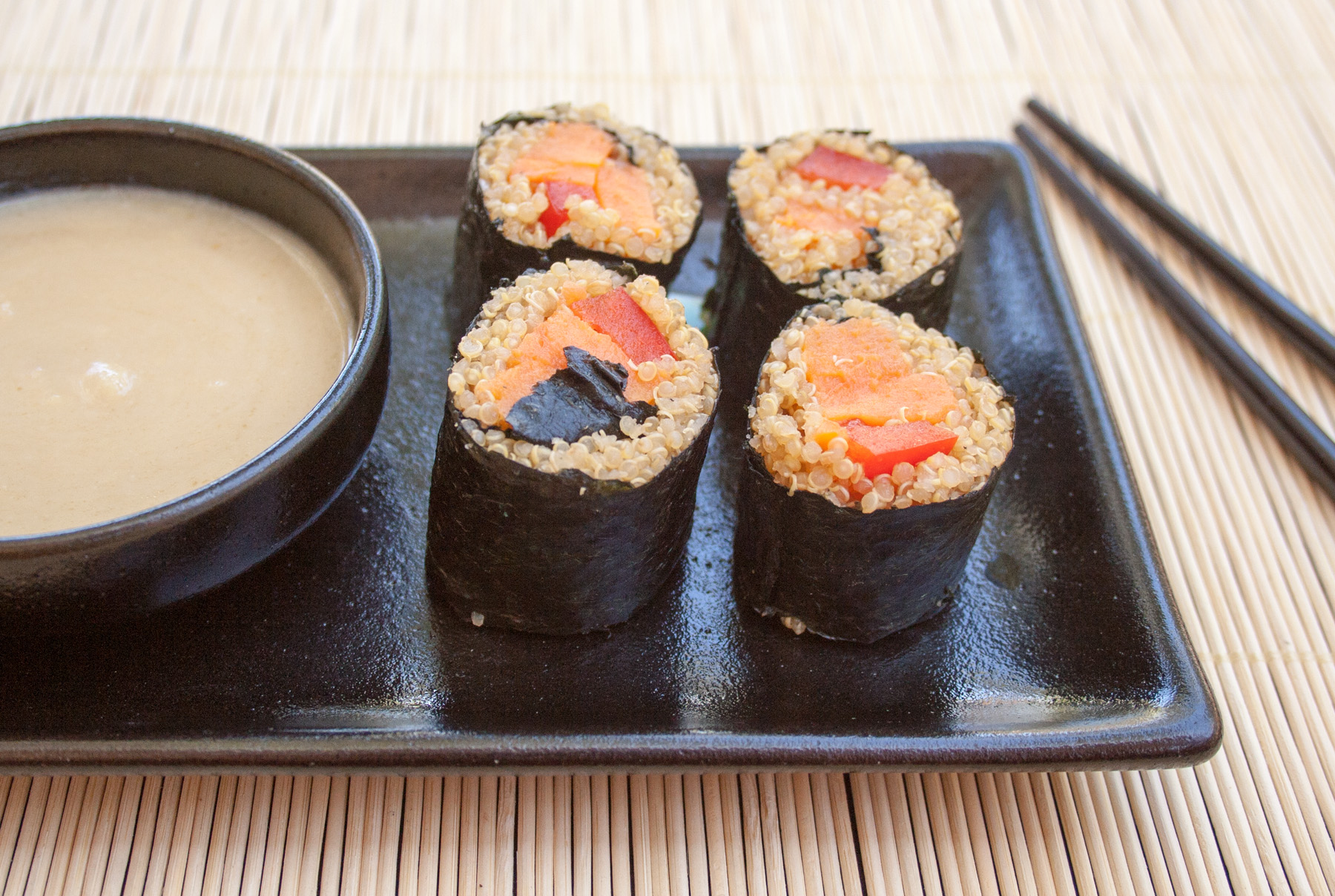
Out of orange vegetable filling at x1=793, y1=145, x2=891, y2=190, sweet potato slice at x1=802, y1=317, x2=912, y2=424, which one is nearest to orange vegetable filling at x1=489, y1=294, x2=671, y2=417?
sweet potato slice at x1=802, y1=317, x2=912, y2=424

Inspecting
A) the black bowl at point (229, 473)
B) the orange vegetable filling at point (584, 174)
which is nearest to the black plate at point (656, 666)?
the black bowl at point (229, 473)

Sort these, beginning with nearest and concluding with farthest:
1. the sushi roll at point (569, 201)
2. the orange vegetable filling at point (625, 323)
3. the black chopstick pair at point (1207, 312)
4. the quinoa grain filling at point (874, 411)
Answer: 1. the quinoa grain filling at point (874, 411)
2. the orange vegetable filling at point (625, 323)
3. the sushi roll at point (569, 201)
4. the black chopstick pair at point (1207, 312)

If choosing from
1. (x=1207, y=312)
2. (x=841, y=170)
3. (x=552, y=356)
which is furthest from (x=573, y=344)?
(x=1207, y=312)

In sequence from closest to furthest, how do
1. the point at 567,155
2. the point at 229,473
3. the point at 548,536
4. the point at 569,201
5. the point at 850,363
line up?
1. the point at 229,473
2. the point at 548,536
3. the point at 850,363
4. the point at 569,201
5. the point at 567,155

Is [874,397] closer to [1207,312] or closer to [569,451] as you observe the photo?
[569,451]

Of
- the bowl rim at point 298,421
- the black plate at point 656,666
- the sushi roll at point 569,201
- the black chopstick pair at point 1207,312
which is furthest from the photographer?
the black chopstick pair at point 1207,312

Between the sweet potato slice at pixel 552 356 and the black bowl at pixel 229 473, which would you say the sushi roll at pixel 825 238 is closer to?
the sweet potato slice at pixel 552 356
